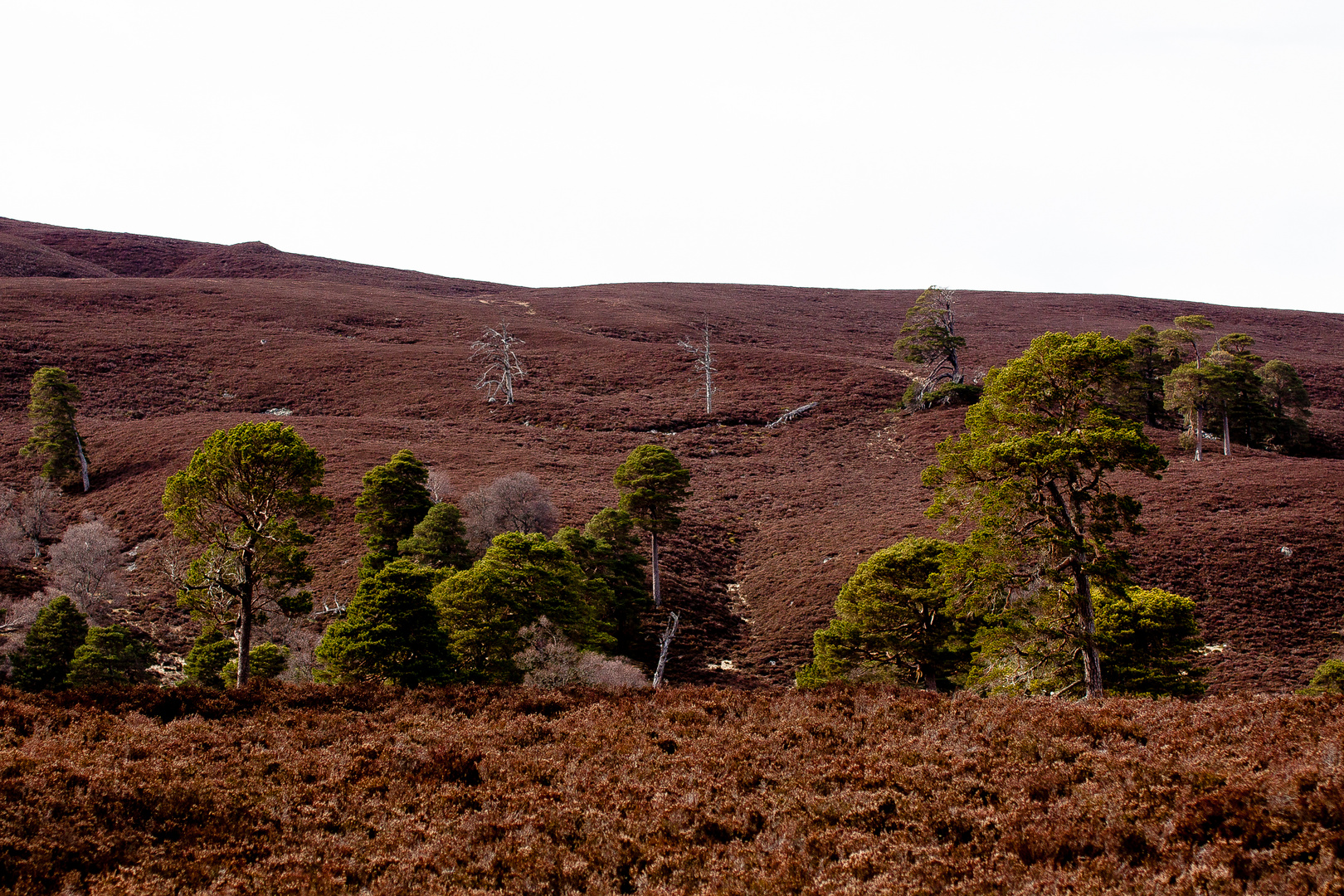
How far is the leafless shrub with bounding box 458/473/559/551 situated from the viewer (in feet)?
116

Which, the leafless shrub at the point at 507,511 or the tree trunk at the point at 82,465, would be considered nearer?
the leafless shrub at the point at 507,511

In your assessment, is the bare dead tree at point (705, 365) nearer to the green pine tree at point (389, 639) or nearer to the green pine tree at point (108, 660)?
the green pine tree at point (389, 639)

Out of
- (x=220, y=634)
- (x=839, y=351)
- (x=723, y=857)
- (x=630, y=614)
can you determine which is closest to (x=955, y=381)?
(x=839, y=351)

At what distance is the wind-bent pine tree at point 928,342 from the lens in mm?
63594

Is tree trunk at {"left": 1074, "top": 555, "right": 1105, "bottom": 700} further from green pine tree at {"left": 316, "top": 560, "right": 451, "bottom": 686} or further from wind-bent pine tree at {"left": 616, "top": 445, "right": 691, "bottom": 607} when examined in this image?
wind-bent pine tree at {"left": 616, "top": 445, "right": 691, "bottom": 607}

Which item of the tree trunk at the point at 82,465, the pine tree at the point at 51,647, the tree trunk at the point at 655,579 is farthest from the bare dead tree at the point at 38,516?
the tree trunk at the point at 655,579

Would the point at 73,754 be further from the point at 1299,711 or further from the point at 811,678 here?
the point at 811,678

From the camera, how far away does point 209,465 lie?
18.5 m

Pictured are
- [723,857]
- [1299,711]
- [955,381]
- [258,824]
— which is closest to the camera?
[723,857]

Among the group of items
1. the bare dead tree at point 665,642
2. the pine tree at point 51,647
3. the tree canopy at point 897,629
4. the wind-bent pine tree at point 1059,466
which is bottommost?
the bare dead tree at point 665,642

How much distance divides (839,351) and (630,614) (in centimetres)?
5723

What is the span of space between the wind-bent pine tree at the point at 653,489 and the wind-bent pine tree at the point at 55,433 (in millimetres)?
34047

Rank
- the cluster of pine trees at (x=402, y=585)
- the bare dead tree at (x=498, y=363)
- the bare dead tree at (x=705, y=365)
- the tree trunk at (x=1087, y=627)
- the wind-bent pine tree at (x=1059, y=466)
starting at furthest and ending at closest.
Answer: the bare dead tree at (x=498, y=363) < the bare dead tree at (x=705, y=365) < the cluster of pine trees at (x=402, y=585) < the tree trunk at (x=1087, y=627) < the wind-bent pine tree at (x=1059, y=466)

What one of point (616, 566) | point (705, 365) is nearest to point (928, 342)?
point (705, 365)
